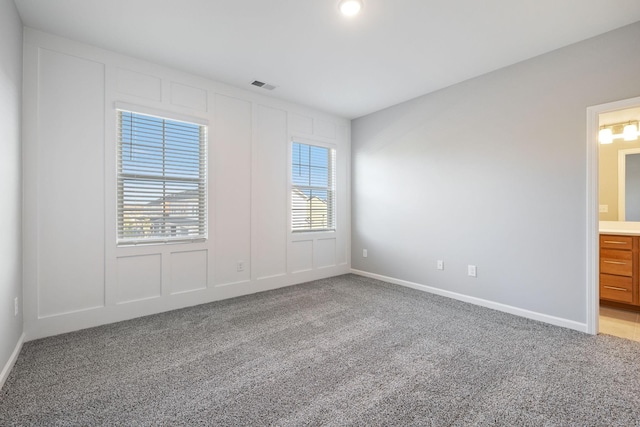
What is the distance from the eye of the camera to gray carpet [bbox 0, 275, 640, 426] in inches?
63.9

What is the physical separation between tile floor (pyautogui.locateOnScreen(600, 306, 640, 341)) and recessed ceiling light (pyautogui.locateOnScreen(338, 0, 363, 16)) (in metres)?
3.52

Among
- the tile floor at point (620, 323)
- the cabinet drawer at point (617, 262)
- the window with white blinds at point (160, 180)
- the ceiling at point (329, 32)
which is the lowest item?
the tile floor at point (620, 323)

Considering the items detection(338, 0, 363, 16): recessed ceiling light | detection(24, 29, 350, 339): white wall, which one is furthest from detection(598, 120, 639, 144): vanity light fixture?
detection(24, 29, 350, 339): white wall

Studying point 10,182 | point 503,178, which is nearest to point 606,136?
point 503,178

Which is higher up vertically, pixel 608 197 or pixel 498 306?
pixel 608 197

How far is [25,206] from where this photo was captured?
2.50m

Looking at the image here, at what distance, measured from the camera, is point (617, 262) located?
3311mm

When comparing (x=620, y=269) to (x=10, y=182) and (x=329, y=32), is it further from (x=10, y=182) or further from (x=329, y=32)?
(x=10, y=182)

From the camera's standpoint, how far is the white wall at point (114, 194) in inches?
102

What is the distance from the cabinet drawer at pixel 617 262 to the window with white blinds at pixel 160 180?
461 centimetres

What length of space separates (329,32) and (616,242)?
3790 millimetres

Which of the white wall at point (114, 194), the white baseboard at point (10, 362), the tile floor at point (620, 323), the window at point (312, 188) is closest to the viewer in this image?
the white baseboard at point (10, 362)

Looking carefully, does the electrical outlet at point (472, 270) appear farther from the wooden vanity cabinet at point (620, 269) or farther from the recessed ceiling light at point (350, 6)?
the recessed ceiling light at point (350, 6)

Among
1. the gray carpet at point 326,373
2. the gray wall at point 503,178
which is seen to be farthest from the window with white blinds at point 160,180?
the gray wall at point 503,178
